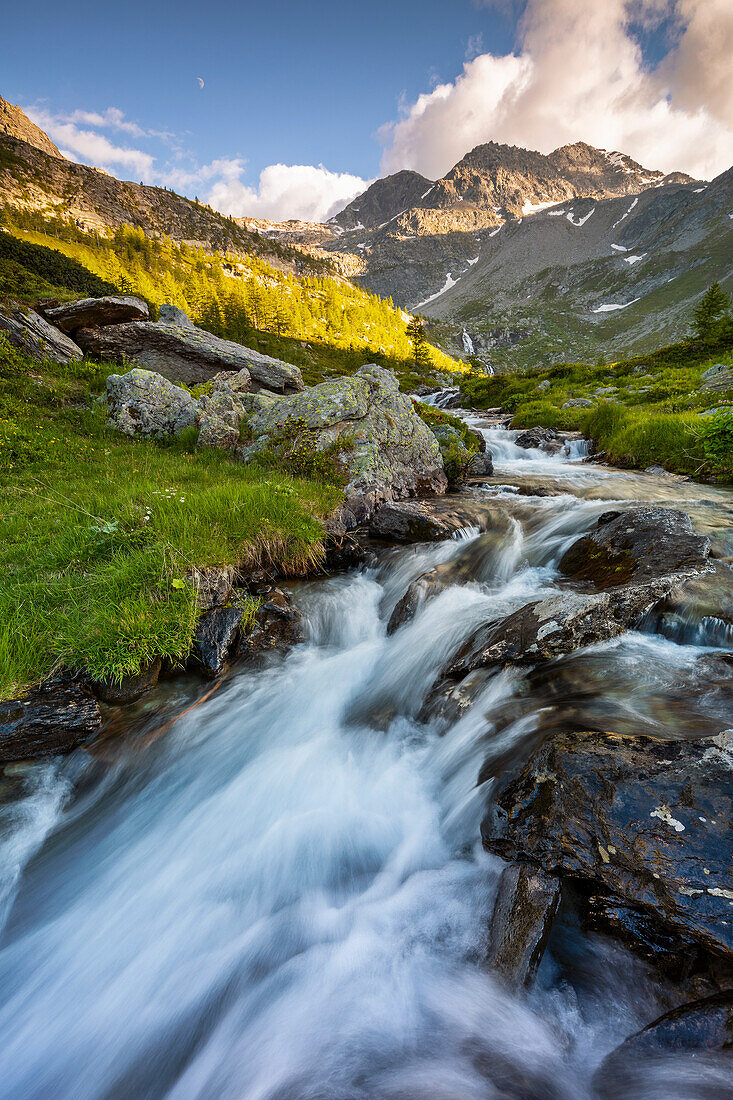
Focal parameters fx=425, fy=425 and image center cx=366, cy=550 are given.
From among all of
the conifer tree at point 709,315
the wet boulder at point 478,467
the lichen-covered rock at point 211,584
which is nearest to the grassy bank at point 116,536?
the lichen-covered rock at point 211,584

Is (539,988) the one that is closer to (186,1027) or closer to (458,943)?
(458,943)

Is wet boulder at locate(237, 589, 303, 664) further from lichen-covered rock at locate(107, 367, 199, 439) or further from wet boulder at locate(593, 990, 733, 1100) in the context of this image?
lichen-covered rock at locate(107, 367, 199, 439)

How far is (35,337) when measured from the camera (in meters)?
14.0

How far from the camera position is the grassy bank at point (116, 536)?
4.38 meters

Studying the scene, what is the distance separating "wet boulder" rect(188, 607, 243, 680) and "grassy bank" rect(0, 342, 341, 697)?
0.24 m

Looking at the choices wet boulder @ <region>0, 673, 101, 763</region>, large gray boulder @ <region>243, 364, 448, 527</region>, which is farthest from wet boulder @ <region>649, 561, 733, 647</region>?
wet boulder @ <region>0, 673, 101, 763</region>

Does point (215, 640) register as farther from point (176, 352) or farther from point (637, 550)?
point (176, 352)

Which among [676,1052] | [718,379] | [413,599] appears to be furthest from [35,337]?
[718,379]

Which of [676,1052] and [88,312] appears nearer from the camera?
[676,1052]

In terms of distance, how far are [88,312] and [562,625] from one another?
67.9 feet

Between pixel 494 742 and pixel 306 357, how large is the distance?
59656mm

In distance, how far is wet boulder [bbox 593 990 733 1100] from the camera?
1.85 m

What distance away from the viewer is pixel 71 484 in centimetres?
736

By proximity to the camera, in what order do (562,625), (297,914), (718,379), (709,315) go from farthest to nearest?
(709,315)
(718,379)
(562,625)
(297,914)
